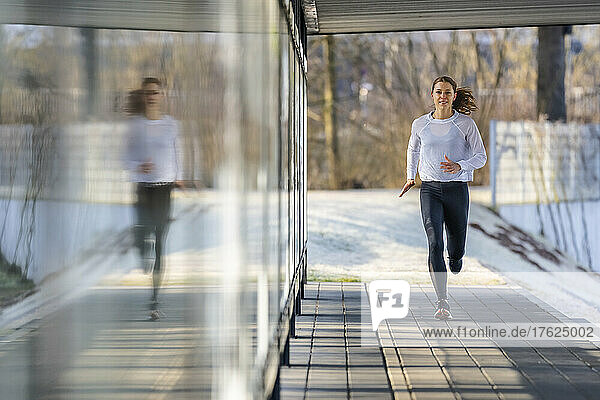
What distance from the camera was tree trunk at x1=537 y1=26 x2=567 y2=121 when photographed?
45.7ft

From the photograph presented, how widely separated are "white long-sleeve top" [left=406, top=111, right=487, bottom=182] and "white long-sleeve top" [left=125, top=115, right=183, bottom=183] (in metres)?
5.40

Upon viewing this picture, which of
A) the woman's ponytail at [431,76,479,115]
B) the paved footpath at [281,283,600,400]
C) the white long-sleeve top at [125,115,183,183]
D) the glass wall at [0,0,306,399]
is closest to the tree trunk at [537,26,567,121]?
the woman's ponytail at [431,76,479,115]

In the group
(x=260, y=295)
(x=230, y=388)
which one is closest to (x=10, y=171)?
(x=230, y=388)

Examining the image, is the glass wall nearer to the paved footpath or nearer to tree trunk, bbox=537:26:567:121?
the paved footpath

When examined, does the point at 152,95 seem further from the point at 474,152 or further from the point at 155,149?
the point at 474,152

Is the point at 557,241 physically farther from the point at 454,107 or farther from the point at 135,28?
the point at 135,28

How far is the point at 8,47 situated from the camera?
0.65m

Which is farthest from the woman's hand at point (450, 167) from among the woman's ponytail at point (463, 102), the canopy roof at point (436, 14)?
the canopy roof at point (436, 14)

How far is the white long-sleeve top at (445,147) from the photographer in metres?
6.51

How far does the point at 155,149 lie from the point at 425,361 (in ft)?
13.6

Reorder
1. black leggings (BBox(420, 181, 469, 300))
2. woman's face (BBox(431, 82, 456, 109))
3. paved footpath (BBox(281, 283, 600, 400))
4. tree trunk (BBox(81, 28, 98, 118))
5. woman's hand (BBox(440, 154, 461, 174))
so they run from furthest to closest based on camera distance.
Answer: woman's face (BBox(431, 82, 456, 109)), woman's hand (BBox(440, 154, 461, 174)), black leggings (BBox(420, 181, 469, 300)), paved footpath (BBox(281, 283, 600, 400)), tree trunk (BBox(81, 28, 98, 118))

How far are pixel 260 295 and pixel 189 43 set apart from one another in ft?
4.98

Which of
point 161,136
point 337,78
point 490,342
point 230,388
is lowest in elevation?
point 490,342

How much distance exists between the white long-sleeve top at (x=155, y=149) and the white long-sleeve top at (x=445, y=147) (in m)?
5.40
